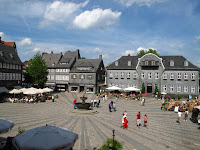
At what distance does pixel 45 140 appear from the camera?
7.45 m

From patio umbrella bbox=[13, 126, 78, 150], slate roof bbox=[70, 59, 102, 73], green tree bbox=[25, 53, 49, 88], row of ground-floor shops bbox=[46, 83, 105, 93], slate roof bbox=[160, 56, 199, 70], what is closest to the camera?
patio umbrella bbox=[13, 126, 78, 150]

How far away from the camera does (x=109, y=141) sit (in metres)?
9.66

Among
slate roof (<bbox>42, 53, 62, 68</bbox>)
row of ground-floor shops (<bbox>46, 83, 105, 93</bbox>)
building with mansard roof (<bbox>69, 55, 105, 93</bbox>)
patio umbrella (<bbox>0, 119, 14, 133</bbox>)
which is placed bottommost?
patio umbrella (<bbox>0, 119, 14, 133</bbox>)

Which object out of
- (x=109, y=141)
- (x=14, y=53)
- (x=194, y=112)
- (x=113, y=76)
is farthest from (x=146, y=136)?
(x=14, y=53)

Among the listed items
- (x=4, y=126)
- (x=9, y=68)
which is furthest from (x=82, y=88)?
(x=4, y=126)

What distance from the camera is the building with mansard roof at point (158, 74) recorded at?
4525 cm

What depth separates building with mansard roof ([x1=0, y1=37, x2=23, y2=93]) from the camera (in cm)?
4147

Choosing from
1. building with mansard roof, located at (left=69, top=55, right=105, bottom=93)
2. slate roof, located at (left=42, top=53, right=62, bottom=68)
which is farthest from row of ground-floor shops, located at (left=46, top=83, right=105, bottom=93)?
slate roof, located at (left=42, top=53, right=62, bottom=68)

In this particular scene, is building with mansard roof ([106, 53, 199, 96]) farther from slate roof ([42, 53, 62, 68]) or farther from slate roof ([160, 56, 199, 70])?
slate roof ([42, 53, 62, 68])

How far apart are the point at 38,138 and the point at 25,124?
1143 cm

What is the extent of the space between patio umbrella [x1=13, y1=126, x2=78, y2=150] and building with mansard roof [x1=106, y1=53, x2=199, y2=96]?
137 feet

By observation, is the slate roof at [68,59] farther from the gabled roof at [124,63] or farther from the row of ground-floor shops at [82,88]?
the gabled roof at [124,63]

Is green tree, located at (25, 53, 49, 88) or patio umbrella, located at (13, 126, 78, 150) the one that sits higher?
green tree, located at (25, 53, 49, 88)

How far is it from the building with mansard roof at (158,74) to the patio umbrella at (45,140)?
41813mm
